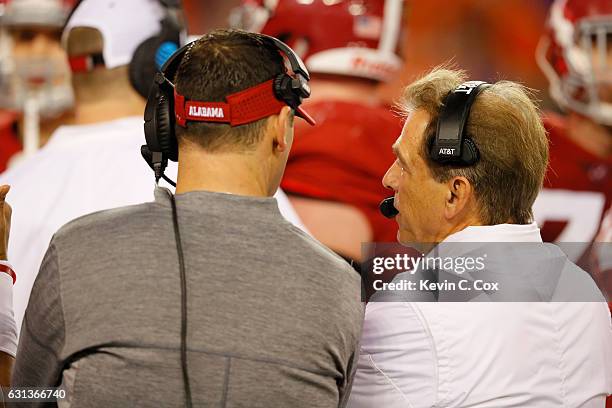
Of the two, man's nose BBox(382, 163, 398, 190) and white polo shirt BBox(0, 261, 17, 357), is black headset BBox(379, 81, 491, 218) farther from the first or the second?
white polo shirt BBox(0, 261, 17, 357)

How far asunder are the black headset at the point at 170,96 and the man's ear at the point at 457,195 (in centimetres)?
27

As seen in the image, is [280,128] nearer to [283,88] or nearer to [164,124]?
[283,88]

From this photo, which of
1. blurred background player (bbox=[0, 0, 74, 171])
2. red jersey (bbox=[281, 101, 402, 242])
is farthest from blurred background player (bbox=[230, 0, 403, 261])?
blurred background player (bbox=[0, 0, 74, 171])

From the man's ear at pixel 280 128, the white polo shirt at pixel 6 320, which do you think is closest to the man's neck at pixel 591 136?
the man's ear at pixel 280 128

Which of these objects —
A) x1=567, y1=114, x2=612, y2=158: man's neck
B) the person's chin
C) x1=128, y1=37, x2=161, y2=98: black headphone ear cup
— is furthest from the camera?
x1=567, y1=114, x2=612, y2=158: man's neck

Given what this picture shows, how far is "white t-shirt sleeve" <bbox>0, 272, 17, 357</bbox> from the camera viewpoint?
4.78ft

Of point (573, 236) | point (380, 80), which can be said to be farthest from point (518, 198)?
point (573, 236)

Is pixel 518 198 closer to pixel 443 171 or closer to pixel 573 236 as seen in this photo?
pixel 443 171

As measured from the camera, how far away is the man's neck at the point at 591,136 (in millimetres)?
4195

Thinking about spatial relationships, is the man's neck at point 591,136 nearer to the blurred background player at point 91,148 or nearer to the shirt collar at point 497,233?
the blurred background player at point 91,148

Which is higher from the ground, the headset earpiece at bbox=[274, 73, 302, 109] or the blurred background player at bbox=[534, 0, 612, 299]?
the headset earpiece at bbox=[274, 73, 302, 109]

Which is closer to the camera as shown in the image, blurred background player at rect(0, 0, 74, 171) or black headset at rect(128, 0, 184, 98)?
black headset at rect(128, 0, 184, 98)

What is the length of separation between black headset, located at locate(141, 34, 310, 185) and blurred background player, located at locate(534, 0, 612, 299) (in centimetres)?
274

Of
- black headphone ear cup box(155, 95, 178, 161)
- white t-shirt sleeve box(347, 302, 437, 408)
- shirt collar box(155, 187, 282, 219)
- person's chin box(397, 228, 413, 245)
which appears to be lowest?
white t-shirt sleeve box(347, 302, 437, 408)
